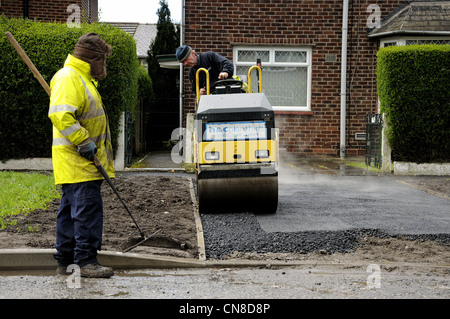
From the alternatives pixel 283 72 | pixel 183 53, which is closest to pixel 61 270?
pixel 183 53

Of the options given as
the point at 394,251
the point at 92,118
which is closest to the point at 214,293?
Result: the point at 92,118

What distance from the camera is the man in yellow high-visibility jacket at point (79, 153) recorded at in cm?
497

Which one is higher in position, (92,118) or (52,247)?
(92,118)

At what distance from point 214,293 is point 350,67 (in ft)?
41.5

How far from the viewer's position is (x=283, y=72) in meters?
16.4

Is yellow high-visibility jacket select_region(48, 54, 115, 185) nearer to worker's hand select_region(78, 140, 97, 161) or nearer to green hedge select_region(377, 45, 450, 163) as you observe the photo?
worker's hand select_region(78, 140, 97, 161)

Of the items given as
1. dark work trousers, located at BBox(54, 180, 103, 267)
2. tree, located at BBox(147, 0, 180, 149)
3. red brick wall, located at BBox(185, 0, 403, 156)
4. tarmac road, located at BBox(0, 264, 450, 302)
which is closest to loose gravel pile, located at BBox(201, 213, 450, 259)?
tarmac road, located at BBox(0, 264, 450, 302)

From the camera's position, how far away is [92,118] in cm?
520

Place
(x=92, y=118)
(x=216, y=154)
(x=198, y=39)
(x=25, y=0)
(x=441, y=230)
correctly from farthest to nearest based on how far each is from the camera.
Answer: (x=25, y=0)
(x=198, y=39)
(x=216, y=154)
(x=441, y=230)
(x=92, y=118)

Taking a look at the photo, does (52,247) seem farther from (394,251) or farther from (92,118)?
(394,251)

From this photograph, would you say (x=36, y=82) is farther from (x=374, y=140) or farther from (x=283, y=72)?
(x=374, y=140)

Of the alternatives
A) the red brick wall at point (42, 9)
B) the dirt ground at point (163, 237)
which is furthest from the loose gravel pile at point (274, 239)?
the red brick wall at point (42, 9)

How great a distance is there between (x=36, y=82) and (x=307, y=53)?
24.4ft

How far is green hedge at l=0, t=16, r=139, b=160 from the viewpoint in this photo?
39.3 ft
